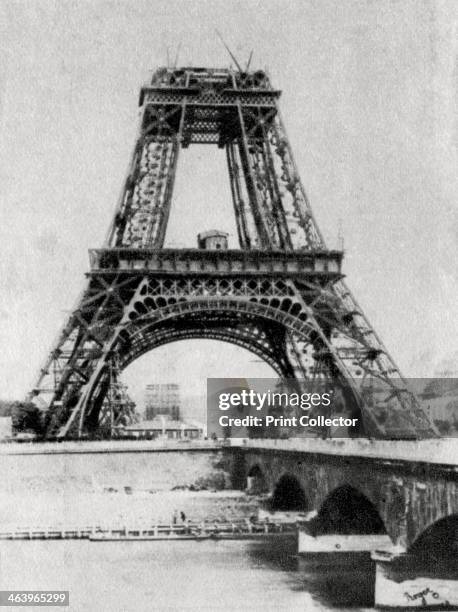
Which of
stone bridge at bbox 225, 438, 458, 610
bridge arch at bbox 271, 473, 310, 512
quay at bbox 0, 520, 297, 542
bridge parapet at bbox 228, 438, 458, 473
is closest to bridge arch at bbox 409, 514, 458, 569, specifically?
stone bridge at bbox 225, 438, 458, 610

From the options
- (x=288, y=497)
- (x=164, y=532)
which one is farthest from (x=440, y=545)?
(x=288, y=497)

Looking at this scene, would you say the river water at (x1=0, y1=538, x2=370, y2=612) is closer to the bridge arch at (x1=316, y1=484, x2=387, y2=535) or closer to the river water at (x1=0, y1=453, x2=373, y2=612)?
the river water at (x1=0, y1=453, x2=373, y2=612)

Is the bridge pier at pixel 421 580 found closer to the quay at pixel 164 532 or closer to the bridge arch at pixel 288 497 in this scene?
the quay at pixel 164 532

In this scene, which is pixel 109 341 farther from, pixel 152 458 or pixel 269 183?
pixel 269 183

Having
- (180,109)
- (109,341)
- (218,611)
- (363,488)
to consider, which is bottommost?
(218,611)

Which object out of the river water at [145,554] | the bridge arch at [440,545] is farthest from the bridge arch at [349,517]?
the bridge arch at [440,545]

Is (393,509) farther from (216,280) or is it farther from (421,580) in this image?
(216,280)

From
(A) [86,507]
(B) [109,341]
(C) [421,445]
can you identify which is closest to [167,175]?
(B) [109,341]
